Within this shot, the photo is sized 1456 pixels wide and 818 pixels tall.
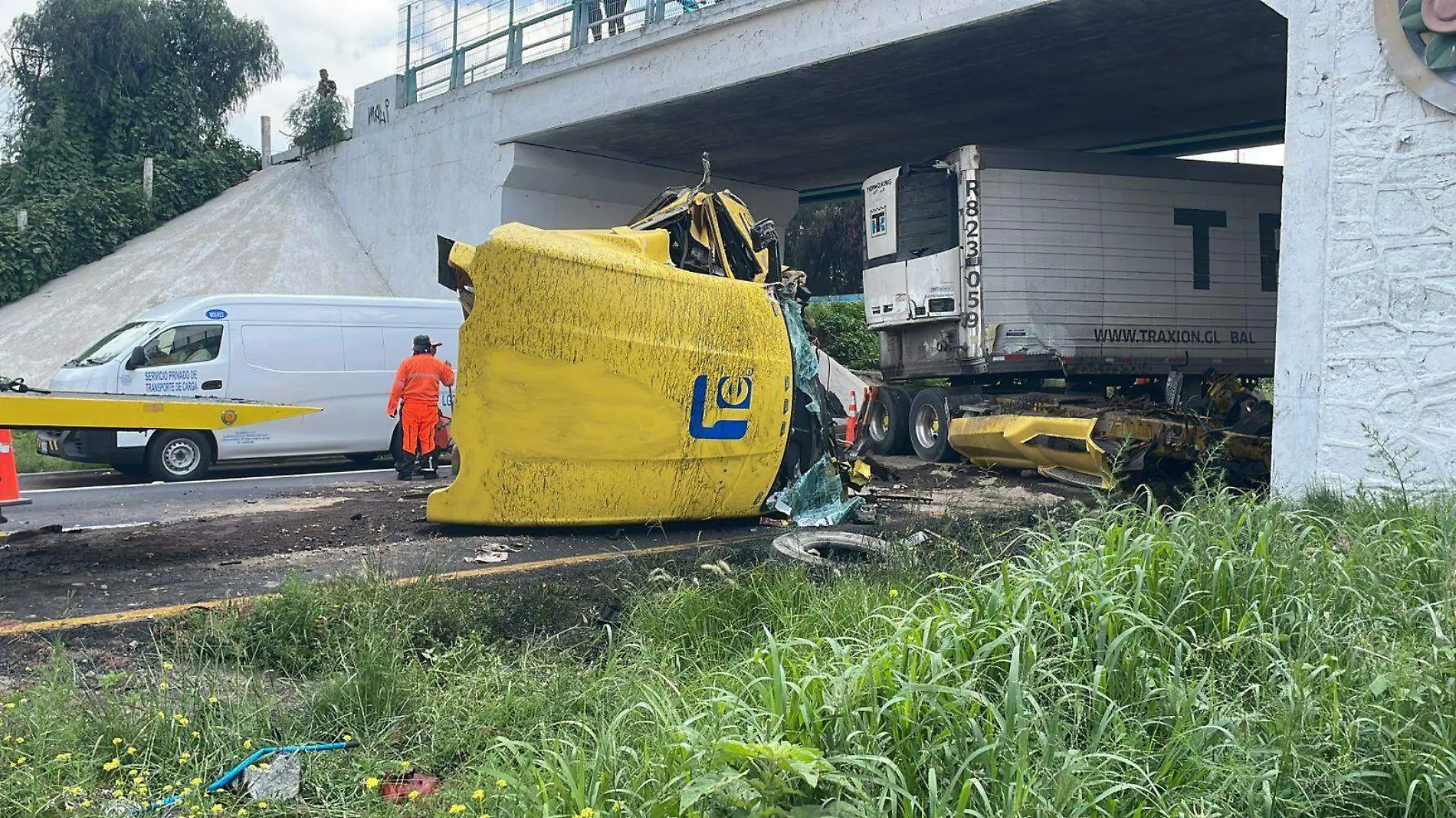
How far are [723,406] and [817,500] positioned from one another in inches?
52.0

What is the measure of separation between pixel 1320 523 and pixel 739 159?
14600 millimetres

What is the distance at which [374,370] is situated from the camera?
12.6m

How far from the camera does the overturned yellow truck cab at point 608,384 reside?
21.2 feet

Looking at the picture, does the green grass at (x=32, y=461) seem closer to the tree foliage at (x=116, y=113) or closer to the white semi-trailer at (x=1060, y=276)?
the tree foliage at (x=116, y=113)

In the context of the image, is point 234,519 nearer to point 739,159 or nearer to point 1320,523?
point 1320,523

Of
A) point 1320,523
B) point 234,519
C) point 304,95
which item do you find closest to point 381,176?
point 304,95

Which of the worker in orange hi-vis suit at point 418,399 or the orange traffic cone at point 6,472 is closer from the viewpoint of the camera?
the orange traffic cone at point 6,472

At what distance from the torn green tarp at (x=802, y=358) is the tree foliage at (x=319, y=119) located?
15668mm

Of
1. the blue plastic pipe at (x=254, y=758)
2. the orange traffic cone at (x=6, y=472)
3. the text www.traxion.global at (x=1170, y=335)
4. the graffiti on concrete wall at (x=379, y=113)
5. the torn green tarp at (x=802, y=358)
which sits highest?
the graffiti on concrete wall at (x=379, y=113)

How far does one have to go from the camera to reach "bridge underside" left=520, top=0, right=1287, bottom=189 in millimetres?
11500

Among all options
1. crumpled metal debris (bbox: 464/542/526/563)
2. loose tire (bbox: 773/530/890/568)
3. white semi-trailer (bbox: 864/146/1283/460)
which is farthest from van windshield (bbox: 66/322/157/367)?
white semi-trailer (bbox: 864/146/1283/460)

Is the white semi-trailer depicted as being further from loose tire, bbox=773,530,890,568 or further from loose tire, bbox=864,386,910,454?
loose tire, bbox=773,530,890,568

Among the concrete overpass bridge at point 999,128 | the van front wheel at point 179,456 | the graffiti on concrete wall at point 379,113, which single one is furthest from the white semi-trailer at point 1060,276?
the graffiti on concrete wall at point 379,113

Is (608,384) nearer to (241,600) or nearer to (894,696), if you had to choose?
(241,600)
